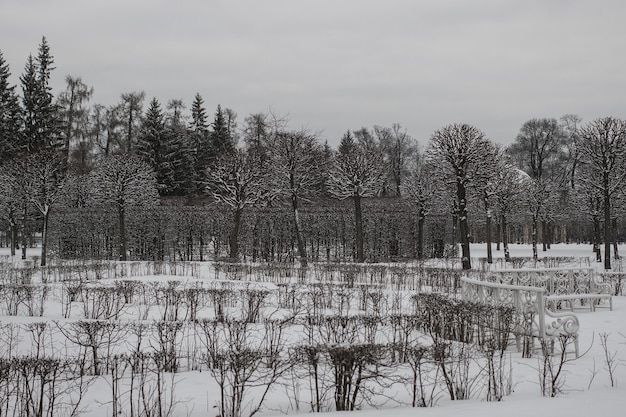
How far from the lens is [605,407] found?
443 centimetres

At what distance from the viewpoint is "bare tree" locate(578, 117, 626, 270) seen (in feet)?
72.4

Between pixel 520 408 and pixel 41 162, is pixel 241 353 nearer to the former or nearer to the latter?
pixel 520 408

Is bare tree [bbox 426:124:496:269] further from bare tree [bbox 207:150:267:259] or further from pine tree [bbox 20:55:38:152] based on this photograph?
pine tree [bbox 20:55:38:152]

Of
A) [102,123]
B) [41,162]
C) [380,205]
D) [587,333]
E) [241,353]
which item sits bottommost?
[587,333]

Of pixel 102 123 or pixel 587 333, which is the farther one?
pixel 102 123

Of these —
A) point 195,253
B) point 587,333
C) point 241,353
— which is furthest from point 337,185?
point 241,353

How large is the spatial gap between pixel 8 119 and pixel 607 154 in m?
43.1

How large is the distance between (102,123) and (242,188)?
3162cm

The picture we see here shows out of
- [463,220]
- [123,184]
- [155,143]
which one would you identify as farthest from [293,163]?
[155,143]

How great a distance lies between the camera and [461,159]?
21281 mm

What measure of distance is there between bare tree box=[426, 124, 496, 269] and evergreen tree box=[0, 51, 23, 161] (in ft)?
110

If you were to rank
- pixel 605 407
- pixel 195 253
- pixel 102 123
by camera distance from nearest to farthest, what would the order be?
pixel 605 407
pixel 195 253
pixel 102 123

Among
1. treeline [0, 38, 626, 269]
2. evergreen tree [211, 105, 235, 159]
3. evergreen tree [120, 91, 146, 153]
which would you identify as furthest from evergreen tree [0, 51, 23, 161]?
evergreen tree [211, 105, 235, 159]

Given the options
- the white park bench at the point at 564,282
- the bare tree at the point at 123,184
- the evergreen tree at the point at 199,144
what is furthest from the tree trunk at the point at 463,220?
the evergreen tree at the point at 199,144
